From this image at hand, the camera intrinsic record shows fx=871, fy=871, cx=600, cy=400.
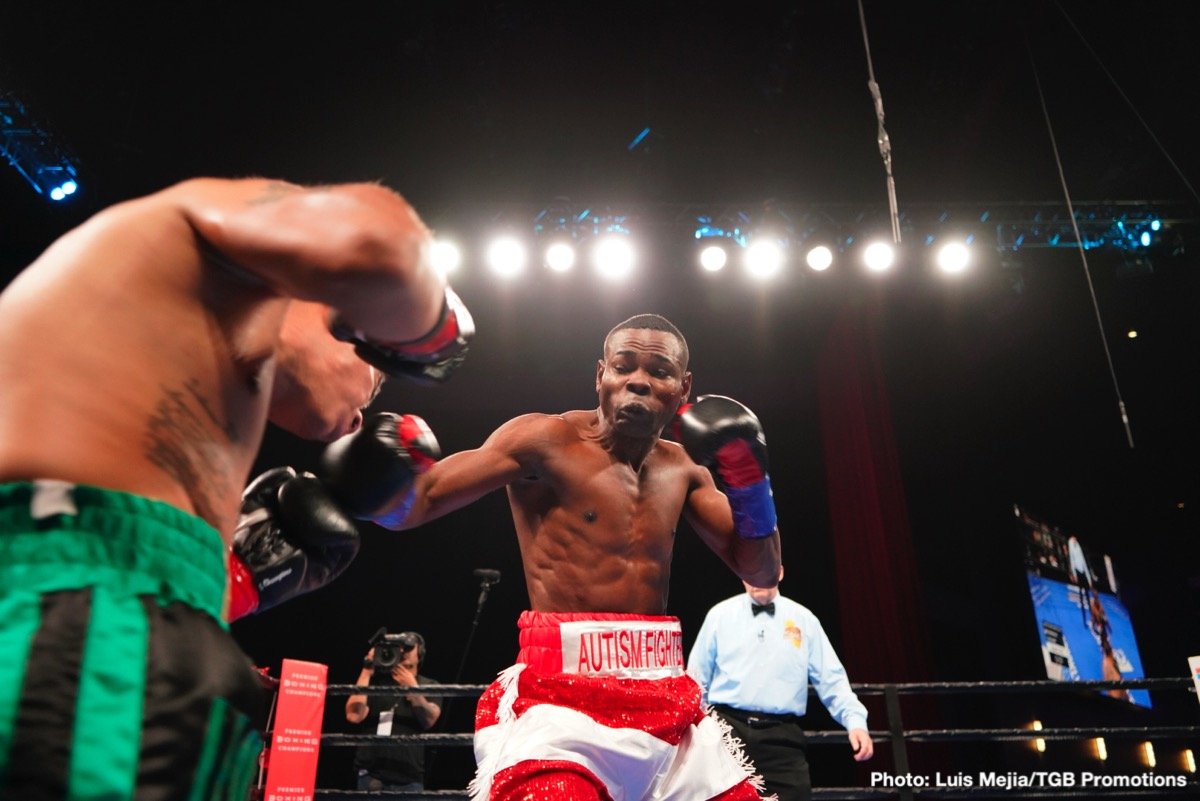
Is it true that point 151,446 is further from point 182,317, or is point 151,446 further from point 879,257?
point 879,257

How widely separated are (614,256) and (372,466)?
4475mm

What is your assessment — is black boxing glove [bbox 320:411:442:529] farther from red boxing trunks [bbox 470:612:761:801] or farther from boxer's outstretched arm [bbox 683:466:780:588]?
boxer's outstretched arm [bbox 683:466:780:588]

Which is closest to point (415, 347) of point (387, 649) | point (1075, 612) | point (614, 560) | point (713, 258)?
point (614, 560)

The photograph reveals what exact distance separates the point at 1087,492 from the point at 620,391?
7.70 metres

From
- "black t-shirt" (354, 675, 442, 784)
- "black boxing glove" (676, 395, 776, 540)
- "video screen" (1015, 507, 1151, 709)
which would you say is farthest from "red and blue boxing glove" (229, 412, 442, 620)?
"video screen" (1015, 507, 1151, 709)

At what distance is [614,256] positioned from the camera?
224 inches

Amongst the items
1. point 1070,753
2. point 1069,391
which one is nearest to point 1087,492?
point 1069,391

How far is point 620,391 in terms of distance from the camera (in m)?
2.22

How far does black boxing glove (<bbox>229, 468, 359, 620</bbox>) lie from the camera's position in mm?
1173

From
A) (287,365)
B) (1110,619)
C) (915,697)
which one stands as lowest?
(287,365)

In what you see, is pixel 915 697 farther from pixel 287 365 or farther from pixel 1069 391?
pixel 287 365

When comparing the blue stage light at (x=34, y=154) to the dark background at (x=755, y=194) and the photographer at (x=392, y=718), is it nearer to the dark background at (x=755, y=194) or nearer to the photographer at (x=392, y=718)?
the dark background at (x=755, y=194)

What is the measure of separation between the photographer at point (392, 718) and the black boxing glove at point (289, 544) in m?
3.04

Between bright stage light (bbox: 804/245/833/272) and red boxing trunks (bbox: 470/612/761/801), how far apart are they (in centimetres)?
425
